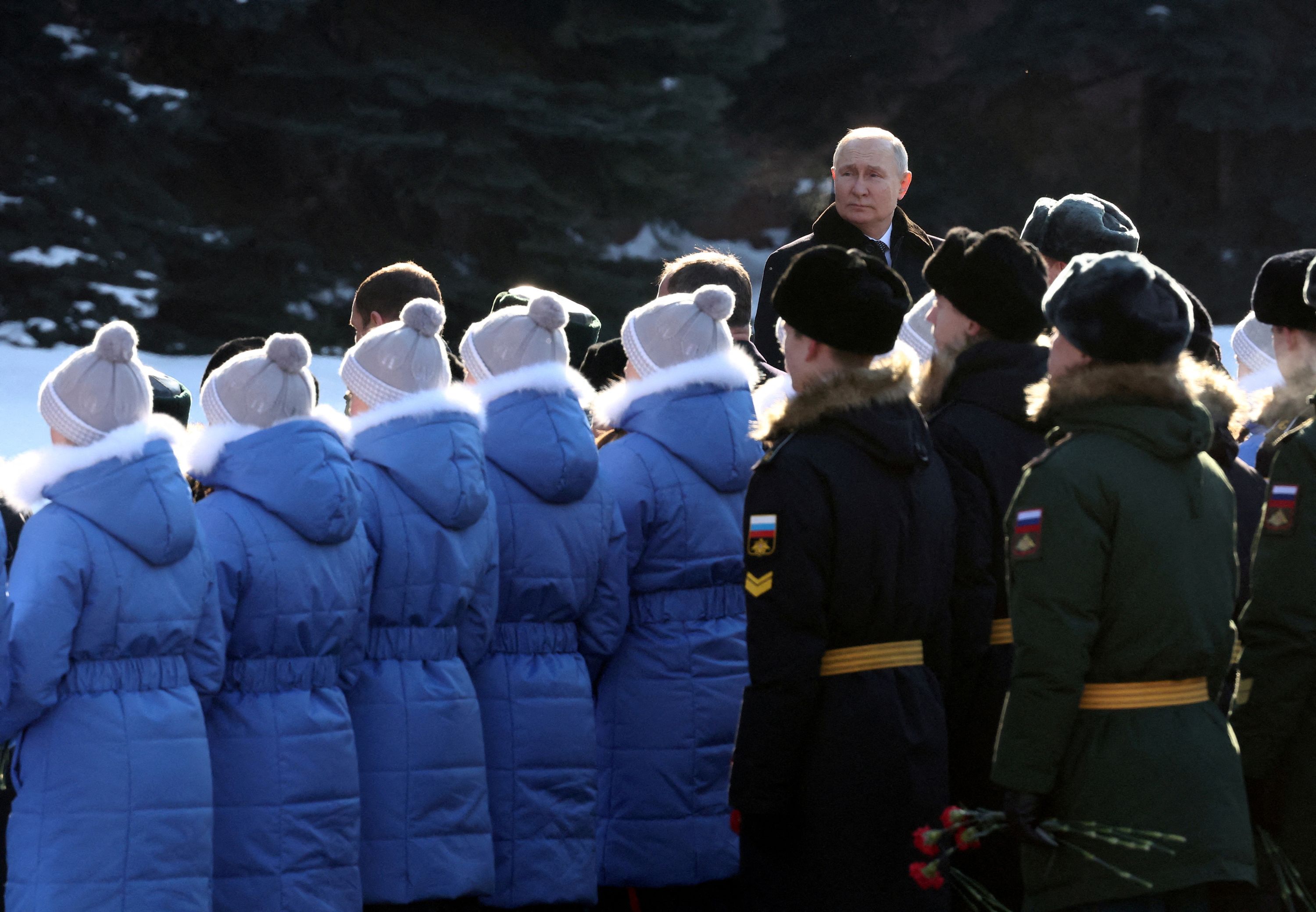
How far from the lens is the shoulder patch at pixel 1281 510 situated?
368cm

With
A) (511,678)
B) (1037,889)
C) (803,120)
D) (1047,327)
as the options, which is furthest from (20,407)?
(803,120)

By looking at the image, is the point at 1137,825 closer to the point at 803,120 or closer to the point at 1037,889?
the point at 1037,889

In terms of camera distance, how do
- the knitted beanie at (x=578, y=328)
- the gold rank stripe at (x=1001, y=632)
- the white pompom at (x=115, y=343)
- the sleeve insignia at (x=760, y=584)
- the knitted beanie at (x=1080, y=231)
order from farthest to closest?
the knitted beanie at (x=578, y=328), the knitted beanie at (x=1080, y=231), the gold rank stripe at (x=1001, y=632), the white pompom at (x=115, y=343), the sleeve insignia at (x=760, y=584)

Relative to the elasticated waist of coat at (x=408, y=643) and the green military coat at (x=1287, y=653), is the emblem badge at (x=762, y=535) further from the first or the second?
the elasticated waist of coat at (x=408, y=643)

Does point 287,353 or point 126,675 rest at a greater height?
point 287,353

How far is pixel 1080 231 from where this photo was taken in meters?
4.84

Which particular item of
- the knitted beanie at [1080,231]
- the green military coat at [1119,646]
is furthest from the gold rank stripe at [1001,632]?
the knitted beanie at [1080,231]

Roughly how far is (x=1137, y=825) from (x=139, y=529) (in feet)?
6.88

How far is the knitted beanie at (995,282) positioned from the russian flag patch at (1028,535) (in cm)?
104

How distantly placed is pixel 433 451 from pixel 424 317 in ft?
1.10

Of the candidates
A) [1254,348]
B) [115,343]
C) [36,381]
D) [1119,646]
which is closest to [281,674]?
[115,343]

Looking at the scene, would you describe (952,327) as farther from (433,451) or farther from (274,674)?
(274,674)

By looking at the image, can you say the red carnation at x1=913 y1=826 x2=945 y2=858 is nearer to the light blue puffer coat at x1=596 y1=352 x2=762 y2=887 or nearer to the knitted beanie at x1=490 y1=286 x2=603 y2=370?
the light blue puffer coat at x1=596 y1=352 x2=762 y2=887

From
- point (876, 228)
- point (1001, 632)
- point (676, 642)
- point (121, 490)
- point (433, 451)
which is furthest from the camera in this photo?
point (876, 228)
